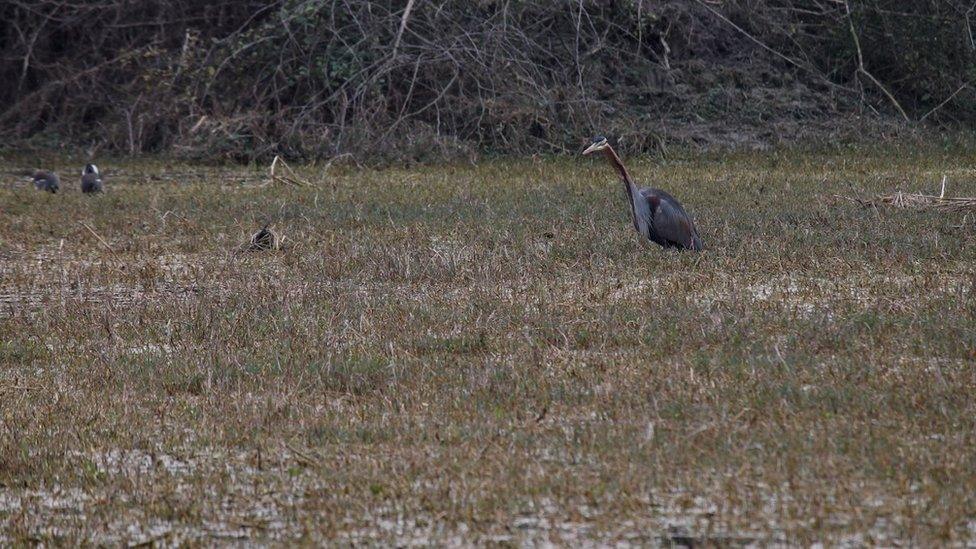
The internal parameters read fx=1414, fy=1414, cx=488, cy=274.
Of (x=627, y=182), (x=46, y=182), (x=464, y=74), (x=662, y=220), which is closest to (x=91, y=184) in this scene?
(x=46, y=182)

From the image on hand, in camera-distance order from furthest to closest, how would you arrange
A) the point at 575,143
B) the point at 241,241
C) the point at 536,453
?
1. the point at 575,143
2. the point at 241,241
3. the point at 536,453

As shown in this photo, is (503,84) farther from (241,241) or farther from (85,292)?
(85,292)

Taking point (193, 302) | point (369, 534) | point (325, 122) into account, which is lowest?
point (325, 122)

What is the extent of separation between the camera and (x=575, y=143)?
51.4 feet

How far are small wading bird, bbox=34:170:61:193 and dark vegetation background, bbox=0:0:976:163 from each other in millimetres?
2568

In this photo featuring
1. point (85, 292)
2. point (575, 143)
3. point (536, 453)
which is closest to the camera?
point (536, 453)

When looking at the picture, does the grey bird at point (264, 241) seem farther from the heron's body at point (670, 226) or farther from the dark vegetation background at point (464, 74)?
the dark vegetation background at point (464, 74)

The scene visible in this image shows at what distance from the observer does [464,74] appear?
632 inches

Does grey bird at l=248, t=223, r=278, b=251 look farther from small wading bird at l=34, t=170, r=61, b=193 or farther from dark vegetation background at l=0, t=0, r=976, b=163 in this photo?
dark vegetation background at l=0, t=0, r=976, b=163

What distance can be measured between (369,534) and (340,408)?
128cm

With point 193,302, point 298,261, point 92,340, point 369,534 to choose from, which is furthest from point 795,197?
point 369,534

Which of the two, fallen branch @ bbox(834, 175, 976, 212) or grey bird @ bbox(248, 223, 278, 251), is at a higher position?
fallen branch @ bbox(834, 175, 976, 212)

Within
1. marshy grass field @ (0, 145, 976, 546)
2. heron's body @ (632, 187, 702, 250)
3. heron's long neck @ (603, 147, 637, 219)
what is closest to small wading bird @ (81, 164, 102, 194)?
marshy grass field @ (0, 145, 976, 546)

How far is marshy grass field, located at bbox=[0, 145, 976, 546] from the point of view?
402 cm
